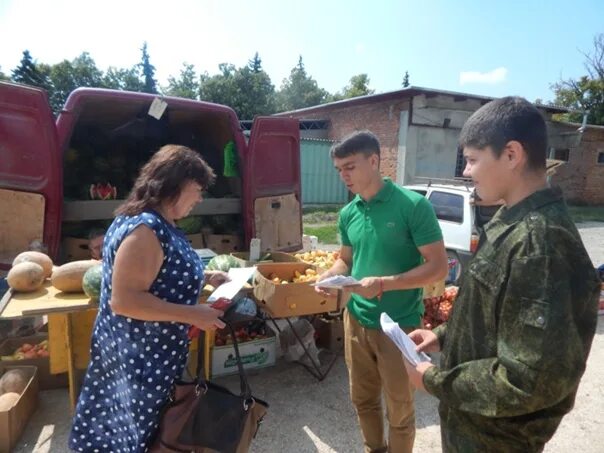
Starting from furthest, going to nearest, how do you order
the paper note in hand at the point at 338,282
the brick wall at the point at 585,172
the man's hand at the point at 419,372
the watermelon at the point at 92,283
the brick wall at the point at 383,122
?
the brick wall at the point at 585,172, the brick wall at the point at 383,122, the watermelon at the point at 92,283, the paper note in hand at the point at 338,282, the man's hand at the point at 419,372

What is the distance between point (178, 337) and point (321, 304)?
140 centimetres

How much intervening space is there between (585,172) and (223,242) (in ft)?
65.5

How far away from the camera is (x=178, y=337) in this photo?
1.93 m

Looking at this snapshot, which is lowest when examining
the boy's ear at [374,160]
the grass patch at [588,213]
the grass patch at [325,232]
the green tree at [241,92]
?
the grass patch at [588,213]

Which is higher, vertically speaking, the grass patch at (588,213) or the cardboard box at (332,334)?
the cardboard box at (332,334)

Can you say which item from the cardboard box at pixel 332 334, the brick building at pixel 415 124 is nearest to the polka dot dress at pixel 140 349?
the cardboard box at pixel 332 334

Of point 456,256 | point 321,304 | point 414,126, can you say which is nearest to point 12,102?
point 321,304

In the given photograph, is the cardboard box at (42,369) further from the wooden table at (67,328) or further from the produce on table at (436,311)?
the produce on table at (436,311)

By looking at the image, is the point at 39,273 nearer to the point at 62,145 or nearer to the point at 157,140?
the point at 62,145

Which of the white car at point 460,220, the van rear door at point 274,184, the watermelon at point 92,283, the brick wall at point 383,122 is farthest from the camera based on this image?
the brick wall at point 383,122

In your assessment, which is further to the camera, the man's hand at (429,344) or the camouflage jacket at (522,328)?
the man's hand at (429,344)

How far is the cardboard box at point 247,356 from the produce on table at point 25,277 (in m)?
1.61

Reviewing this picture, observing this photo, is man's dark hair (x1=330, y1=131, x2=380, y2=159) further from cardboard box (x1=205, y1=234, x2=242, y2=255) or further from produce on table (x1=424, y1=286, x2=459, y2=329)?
produce on table (x1=424, y1=286, x2=459, y2=329)

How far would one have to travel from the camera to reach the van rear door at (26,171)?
297 centimetres
